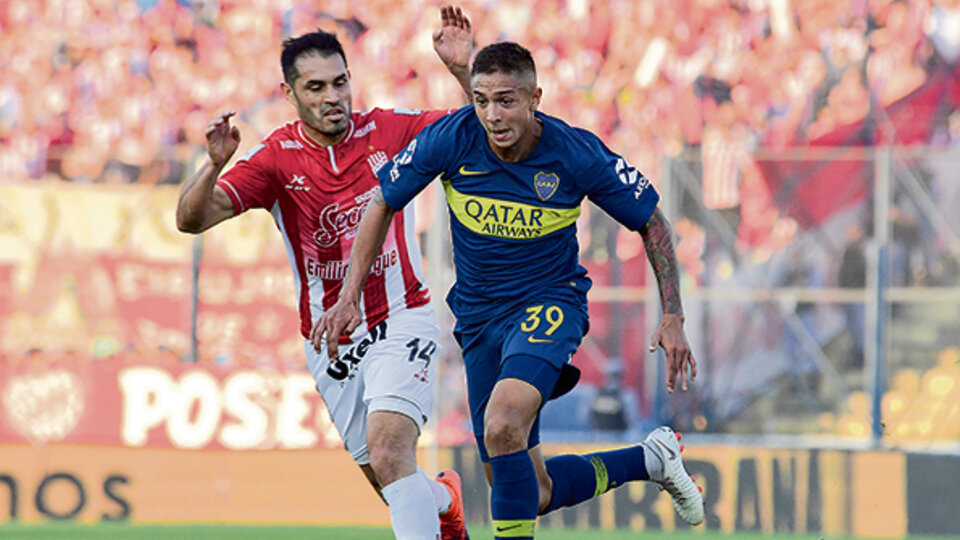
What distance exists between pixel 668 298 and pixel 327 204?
1.57 m

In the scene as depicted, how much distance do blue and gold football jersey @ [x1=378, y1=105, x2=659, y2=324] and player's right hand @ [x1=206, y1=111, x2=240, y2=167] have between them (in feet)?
2.15

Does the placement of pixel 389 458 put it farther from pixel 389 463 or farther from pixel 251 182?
A: pixel 251 182

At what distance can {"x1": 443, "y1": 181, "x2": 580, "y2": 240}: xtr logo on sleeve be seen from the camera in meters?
5.16

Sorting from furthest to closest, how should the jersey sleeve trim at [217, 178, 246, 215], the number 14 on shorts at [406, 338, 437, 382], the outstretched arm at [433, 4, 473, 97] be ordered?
the outstretched arm at [433, 4, 473, 97] < the jersey sleeve trim at [217, 178, 246, 215] < the number 14 on shorts at [406, 338, 437, 382]

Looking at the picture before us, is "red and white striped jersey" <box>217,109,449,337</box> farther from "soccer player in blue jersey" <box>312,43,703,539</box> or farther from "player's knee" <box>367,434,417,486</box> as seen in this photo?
"player's knee" <box>367,434,417,486</box>

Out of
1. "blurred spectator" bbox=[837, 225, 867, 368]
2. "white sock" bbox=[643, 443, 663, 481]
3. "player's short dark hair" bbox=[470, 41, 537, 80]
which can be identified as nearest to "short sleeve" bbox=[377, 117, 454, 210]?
"player's short dark hair" bbox=[470, 41, 537, 80]

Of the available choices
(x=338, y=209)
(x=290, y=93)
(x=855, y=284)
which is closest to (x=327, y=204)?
(x=338, y=209)

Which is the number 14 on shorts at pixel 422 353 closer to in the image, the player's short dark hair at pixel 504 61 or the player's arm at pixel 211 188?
the player's arm at pixel 211 188

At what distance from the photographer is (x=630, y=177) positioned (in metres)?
5.19

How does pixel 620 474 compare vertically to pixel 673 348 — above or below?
below

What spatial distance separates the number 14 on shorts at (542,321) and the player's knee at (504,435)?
0.36 metres

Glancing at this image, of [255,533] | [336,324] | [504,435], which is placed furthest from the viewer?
[255,533]

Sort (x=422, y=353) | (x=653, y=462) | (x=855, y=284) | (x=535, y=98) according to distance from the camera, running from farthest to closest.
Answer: (x=855, y=284) < (x=653, y=462) < (x=422, y=353) < (x=535, y=98)

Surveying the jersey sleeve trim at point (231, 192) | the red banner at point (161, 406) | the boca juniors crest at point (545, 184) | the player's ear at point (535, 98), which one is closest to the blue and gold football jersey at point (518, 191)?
the boca juniors crest at point (545, 184)
